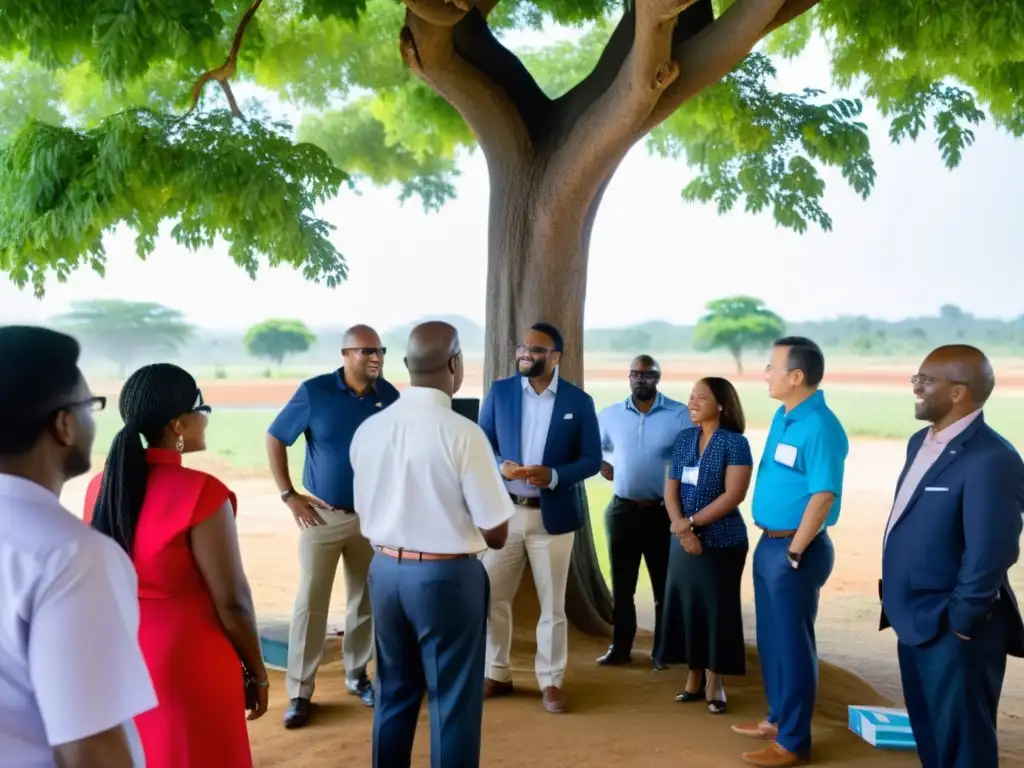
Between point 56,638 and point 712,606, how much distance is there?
475 centimetres

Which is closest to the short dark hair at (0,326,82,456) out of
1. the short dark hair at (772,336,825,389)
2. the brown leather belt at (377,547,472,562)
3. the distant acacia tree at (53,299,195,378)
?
the brown leather belt at (377,547,472,562)

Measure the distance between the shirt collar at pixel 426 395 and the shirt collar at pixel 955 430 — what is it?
193cm

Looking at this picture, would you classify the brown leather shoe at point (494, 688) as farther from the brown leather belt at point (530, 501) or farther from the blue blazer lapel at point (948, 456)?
the blue blazer lapel at point (948, 456)

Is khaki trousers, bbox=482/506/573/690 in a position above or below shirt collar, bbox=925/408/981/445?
below

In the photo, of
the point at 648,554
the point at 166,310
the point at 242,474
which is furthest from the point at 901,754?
the point at 166,310

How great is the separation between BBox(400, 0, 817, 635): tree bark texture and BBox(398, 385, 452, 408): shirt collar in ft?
11.1

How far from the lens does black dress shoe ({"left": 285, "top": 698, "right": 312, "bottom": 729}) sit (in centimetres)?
566

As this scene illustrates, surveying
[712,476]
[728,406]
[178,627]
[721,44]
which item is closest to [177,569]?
[178,627]

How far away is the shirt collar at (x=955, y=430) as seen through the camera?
402cm

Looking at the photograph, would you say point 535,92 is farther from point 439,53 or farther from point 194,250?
point 194,250

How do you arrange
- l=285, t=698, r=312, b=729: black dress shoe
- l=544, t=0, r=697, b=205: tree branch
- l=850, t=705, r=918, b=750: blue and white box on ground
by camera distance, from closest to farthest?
l=850, t=705, r=918, b=750: blue and white box on ground, l=285, t=698, r=312, b=729: black dress shoe, l=544, t=0, r=697, b=205: tree branch

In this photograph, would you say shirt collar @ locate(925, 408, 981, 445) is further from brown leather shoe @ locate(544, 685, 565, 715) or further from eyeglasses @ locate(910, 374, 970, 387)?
brown leather shoe @ locate(544, 685, 565, 715)

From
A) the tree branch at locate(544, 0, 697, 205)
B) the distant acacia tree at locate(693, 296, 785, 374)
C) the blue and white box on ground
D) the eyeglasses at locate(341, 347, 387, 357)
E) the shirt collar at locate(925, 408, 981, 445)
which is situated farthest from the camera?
the distant acacia tree at locate(693, 296, 785, 374)

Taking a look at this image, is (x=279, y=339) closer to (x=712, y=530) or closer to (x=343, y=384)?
(x=343, y=384)
